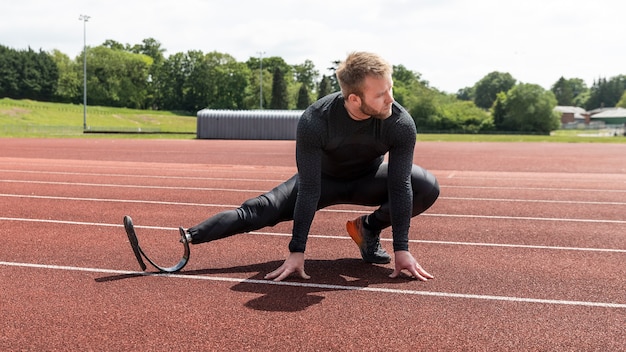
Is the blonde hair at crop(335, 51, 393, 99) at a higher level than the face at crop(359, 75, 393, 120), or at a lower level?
higher

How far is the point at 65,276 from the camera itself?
187 inches

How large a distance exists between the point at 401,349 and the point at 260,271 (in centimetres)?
194

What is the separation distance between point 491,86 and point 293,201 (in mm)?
181678

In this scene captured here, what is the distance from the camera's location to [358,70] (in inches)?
155

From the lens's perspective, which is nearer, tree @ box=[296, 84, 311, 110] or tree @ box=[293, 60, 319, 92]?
tree @ box=[296, 84, 311, 110]

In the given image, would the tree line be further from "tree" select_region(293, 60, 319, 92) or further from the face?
the face

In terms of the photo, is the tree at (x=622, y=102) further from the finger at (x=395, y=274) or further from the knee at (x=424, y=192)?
the finger at (x=395, y=274)

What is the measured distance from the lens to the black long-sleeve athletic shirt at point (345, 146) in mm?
4207

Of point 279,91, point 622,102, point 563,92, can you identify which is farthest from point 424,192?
point 563,92

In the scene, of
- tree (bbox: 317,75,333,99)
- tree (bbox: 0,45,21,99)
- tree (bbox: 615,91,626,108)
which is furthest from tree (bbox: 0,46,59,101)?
tree (bbox: 615,91,626,108)

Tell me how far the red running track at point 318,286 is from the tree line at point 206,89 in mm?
76986

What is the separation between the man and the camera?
4000 mm

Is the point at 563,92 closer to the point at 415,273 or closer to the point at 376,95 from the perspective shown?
the point at 415,273

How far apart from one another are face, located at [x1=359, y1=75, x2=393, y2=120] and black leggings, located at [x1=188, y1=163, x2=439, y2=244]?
0.84 m
